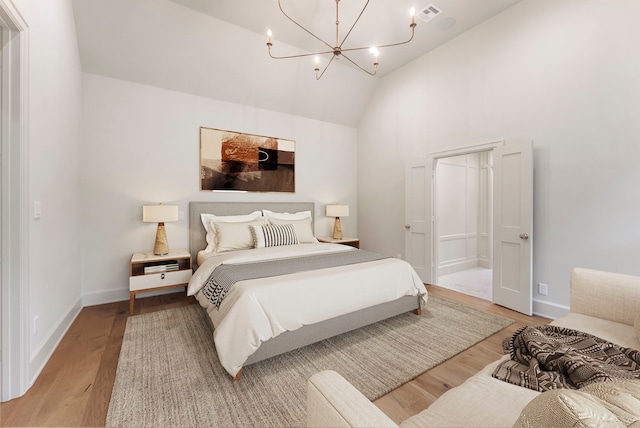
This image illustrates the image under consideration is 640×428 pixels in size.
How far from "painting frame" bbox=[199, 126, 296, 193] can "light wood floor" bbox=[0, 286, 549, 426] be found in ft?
7.16

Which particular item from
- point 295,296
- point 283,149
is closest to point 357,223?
point 283,149

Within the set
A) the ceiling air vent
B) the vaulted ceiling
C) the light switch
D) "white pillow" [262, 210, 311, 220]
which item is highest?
the ceiling air vent

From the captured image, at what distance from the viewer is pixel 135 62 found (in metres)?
3.34

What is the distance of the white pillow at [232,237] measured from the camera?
3.44 m

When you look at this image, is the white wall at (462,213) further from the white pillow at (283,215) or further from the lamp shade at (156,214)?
the lamp shade at (156,214)

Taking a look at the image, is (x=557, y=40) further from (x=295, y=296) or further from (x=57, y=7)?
(x=57, y=7)

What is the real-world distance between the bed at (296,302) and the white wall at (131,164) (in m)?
1.10

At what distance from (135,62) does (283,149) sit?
226 cm

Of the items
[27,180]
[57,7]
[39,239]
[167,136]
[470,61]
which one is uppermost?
[470,61]

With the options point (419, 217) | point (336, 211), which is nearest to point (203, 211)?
point (336, 211)

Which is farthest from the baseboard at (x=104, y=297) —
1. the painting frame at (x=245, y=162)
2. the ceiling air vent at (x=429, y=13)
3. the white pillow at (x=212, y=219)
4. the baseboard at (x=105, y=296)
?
the ceiling air vent at (x=429, y=13)

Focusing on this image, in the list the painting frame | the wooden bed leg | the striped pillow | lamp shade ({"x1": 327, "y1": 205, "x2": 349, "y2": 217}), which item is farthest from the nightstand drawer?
lamp shade ({"x1": 327, "y1": 205, "x2": 349, "y2": 217})

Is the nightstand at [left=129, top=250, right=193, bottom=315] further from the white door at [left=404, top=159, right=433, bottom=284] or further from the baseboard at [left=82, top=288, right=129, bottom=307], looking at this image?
the white door at [left=404, top=159, right=433, bottom=284]

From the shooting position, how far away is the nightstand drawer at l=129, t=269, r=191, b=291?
3055 millimetres
